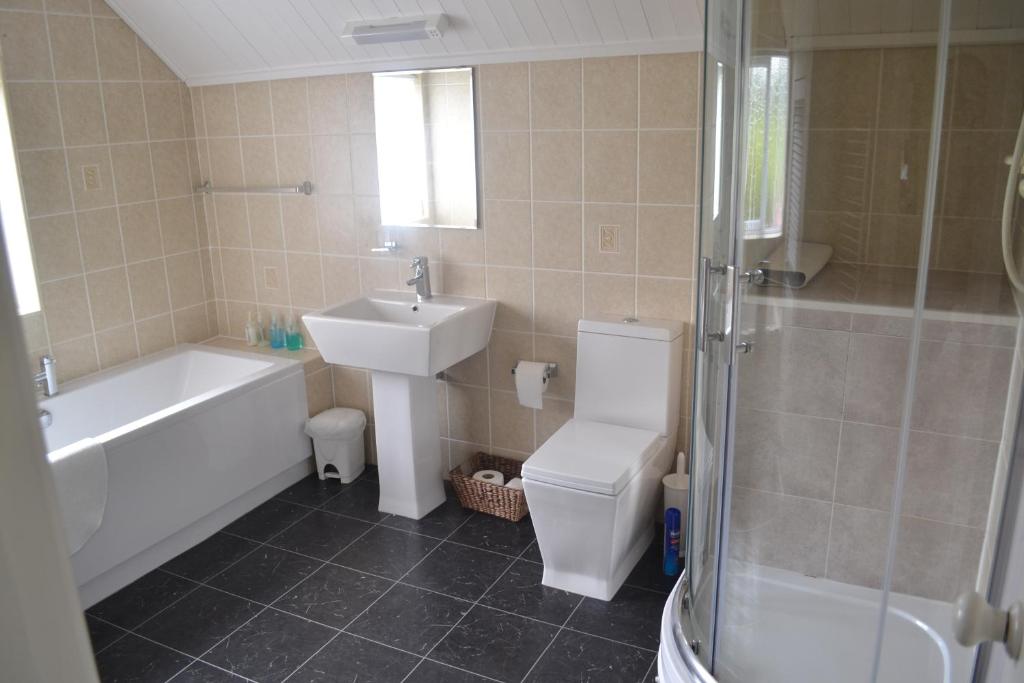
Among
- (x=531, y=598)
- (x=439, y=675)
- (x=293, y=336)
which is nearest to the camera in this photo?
(x=439, y=675)

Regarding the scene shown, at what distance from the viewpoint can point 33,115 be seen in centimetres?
325

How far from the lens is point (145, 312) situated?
3.82 m

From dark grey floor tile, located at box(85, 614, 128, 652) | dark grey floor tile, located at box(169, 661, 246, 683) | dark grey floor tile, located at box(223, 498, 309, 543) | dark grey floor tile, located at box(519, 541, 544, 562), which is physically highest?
dark grey floor tile, located at box(223, 498, 309, 543)

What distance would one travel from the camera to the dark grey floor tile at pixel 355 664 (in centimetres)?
252

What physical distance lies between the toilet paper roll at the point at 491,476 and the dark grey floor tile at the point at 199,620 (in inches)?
40.2

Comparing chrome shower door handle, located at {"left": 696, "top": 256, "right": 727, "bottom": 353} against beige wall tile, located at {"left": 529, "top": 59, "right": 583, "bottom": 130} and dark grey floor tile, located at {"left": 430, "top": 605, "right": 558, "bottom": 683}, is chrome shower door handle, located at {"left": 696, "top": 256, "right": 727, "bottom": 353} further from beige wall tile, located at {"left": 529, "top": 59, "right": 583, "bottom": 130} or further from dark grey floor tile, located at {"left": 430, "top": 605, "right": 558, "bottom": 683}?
beige wall tile, located at {"left": 529, "top": 59, "right": 583, "bottom": 130}

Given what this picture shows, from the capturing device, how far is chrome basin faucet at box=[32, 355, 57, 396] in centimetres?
331

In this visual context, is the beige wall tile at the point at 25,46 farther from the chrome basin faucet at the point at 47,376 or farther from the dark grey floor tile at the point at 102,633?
the dark grey floor tile at the point at 102,633

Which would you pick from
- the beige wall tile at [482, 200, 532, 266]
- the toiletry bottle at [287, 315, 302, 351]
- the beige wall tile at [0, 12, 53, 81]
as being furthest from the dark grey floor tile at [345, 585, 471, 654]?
the beige wall tile at [0, 12, 53, 81]

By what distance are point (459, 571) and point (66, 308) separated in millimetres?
1908

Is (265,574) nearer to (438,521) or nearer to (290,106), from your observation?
(438,521)

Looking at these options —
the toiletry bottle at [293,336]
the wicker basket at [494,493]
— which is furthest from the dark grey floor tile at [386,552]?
the toiletry bottle at [293,336]

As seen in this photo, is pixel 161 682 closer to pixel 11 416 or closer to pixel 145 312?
pixel 145 312

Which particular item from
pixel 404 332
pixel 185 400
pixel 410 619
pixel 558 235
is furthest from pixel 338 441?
pixel 558 235
